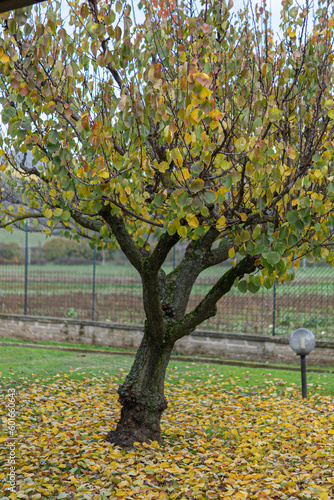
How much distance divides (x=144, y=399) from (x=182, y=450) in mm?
596

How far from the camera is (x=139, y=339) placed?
34.6ft

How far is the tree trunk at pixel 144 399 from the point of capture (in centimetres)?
486

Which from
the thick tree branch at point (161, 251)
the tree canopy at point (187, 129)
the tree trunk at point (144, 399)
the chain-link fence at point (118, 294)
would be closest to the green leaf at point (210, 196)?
the tree canopy at point (187, 129)

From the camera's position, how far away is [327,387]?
292 inches

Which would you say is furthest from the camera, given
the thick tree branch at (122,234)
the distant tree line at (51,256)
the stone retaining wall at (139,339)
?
the distant tree line at (51,256)

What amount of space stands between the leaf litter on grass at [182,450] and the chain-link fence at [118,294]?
9.97 ft

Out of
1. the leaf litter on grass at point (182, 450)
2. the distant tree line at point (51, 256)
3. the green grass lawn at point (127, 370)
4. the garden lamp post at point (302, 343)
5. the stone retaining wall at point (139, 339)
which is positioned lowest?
the leaf litter on grass at point (182, 450)

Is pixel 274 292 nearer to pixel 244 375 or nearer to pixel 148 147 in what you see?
pixel 244 375

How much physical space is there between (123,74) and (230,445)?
3620 mm

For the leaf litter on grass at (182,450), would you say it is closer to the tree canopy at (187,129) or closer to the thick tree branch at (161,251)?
the tree canopy at (187,129)

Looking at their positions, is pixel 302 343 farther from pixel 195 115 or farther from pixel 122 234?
pixel 195 115

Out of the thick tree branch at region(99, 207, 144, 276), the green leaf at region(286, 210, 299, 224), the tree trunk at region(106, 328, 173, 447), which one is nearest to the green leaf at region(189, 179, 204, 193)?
the green leaf at region(286, 210, 299, 224)

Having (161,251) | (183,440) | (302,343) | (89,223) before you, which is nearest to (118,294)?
(302,343)

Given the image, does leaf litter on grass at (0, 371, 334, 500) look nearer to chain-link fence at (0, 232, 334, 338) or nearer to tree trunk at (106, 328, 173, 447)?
tree trunk at (106, 328, 173, 447)
